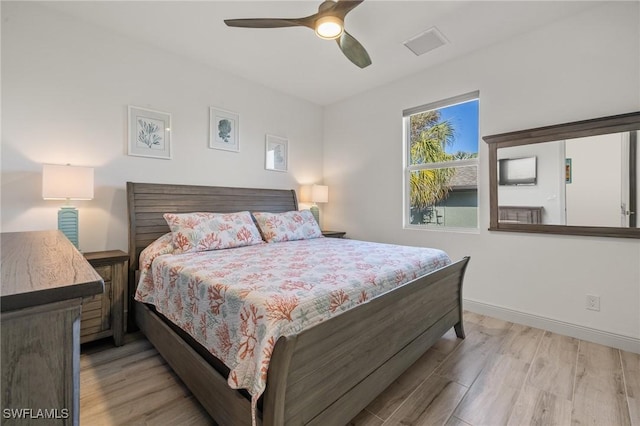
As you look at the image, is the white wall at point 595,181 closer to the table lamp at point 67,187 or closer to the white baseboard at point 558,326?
the white baseboard at point 558,326

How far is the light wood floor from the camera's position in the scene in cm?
155

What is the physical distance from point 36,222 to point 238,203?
1.73 metres

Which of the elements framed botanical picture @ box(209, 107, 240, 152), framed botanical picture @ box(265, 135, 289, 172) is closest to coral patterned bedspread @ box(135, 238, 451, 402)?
framed botanical picture @ box(209, 107, 240, 152)

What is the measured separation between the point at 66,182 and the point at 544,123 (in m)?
4.02

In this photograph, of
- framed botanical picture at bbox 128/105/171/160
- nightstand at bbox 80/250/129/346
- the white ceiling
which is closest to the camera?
nightstand at bbox 80/250/129/346

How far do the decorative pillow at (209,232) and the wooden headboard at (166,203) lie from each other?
251mm

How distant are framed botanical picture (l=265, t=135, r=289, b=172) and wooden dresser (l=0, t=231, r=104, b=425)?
135 inches

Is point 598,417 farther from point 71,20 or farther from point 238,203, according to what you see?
point 71,20

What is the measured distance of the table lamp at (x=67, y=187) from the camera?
2160 mm

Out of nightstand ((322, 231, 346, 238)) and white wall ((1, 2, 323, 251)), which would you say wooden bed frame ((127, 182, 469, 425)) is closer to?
white wall ((1, 2, 323, 251))

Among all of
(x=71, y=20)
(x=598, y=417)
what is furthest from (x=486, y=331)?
(x=71, y=20)

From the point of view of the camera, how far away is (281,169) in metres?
4.06

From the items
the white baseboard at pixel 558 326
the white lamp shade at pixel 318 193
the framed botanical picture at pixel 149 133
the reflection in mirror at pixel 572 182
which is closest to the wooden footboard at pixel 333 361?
the white baseboard at pixel 558 326

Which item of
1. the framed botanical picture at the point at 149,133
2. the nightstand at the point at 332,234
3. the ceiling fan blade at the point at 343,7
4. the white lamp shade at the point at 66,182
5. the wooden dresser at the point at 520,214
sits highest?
the ceiling fan blade at the point at 343,7
